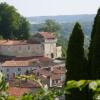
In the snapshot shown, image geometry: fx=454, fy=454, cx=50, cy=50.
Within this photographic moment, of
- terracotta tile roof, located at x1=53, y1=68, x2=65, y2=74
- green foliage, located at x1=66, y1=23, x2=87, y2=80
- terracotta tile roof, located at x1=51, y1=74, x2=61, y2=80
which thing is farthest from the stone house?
green foliage, located at x1=66, y1=23, x2=87, y2=80

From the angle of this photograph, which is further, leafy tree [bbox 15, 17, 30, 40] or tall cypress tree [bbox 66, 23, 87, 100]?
leafy tree [bbox 15, 17, 30, 40]

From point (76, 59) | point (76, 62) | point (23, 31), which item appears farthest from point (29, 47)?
point (76, 62)

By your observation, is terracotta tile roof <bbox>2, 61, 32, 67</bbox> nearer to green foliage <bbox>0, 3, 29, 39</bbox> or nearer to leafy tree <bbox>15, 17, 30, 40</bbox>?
green foliage <bbox>0, 3, 29, 39</bbox>

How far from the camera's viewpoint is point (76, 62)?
13.9m

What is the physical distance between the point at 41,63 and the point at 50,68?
1.22 m

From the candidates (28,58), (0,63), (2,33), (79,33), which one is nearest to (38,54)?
(28,58)

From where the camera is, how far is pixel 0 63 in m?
53.7

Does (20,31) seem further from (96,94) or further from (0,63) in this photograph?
(96,94)

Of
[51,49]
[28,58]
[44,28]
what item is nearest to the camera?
[28,58]

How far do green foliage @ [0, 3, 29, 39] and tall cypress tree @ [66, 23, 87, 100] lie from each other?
51.5 meters

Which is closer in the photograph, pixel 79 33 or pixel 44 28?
pixel 79 33

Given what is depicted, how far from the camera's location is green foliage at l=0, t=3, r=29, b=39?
65.6 metres

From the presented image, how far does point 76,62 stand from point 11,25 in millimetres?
52455

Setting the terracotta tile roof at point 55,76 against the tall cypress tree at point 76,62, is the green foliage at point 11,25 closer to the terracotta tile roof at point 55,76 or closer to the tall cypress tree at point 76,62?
the terracotta tile roof at point 55,76
